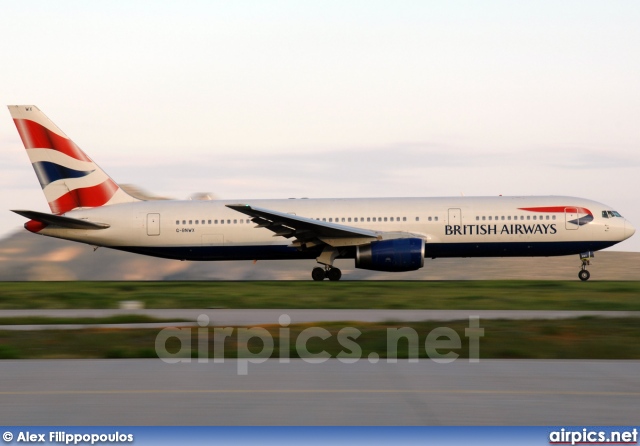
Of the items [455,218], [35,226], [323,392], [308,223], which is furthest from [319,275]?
[323,392]

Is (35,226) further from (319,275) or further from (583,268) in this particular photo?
(583,268)

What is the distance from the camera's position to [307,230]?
33.4 m

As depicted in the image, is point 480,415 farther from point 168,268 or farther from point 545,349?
point 168,268

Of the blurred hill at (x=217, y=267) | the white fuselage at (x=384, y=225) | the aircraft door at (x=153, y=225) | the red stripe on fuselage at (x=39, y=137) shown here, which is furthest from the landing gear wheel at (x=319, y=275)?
the red stripe on fuselage at (x=39, y=137)

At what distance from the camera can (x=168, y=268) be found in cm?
4750

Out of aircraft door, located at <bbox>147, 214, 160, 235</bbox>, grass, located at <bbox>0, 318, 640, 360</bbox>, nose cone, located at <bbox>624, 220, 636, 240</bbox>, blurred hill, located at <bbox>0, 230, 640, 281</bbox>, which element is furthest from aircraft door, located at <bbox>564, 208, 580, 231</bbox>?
grass, located at <bbox>0, 318, 640, 360</bbox>

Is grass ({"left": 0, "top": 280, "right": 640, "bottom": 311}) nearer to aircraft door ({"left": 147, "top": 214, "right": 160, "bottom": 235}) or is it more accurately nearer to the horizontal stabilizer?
the horizontal stabilizer

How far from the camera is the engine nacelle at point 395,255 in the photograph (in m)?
32.3

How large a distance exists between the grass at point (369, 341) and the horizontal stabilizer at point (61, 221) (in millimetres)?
19125

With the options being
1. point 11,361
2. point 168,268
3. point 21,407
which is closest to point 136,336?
point 11,361

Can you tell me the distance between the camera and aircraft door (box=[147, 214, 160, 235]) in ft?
117

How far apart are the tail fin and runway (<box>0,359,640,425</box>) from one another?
2539cm

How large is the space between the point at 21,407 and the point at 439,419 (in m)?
3.96

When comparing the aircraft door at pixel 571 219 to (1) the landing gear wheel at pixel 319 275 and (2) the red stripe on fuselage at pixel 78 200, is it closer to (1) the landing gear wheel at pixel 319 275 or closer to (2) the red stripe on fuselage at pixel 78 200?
(1) the landing gear wheel at pixel 319 275
